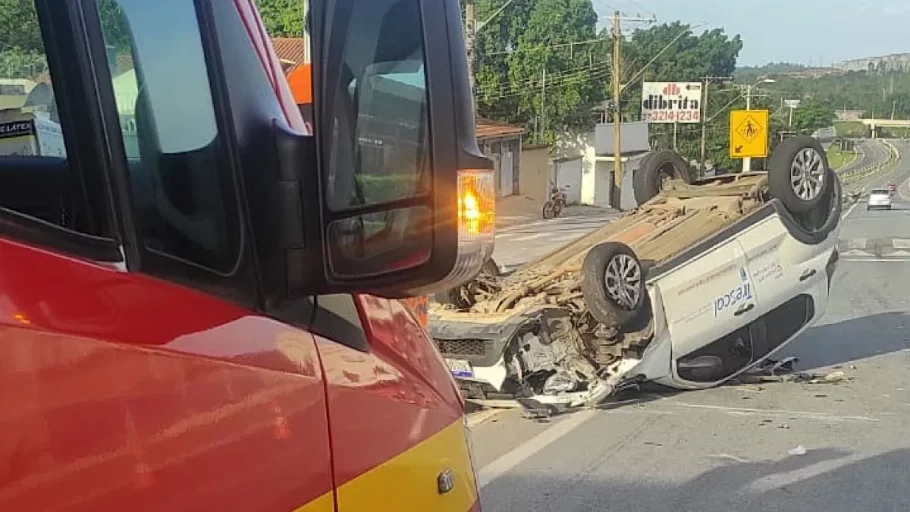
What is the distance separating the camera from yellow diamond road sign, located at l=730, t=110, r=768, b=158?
33562 millimetres

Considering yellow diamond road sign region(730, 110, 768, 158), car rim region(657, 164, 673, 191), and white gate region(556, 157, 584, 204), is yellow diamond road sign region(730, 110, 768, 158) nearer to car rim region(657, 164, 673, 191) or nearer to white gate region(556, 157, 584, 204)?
white gate region(556, 157, 584, 204)

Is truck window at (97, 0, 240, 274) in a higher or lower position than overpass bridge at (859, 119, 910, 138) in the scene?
higher

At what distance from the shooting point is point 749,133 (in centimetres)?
3381

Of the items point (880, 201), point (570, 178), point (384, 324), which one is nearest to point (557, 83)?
point (570, 178)

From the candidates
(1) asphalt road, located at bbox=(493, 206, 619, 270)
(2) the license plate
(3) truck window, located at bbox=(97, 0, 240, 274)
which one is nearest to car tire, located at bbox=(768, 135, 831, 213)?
(2) the license plate

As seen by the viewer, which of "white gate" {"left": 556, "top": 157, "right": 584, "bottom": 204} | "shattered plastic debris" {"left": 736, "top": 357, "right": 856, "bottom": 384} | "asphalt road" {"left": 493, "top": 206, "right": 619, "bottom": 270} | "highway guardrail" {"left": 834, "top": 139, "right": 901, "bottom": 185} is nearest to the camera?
"shattered plastic debris" {"left": 736, "top": 357, "right": 856, "bottom": 384}

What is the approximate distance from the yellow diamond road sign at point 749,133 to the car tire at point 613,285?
26.8 meters

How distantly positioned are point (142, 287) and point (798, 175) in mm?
7885

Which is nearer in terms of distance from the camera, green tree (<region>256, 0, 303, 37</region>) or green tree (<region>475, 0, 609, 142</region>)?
green tree (<region>256, 0, 303, 37</region>)

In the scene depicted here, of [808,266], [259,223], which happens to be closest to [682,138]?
[808,266]

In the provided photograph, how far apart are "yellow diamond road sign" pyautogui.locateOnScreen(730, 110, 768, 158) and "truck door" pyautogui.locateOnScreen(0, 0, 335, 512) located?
33.0 metres

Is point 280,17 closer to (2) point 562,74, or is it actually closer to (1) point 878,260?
(1) point 878,260

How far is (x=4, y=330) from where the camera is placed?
1288 mm

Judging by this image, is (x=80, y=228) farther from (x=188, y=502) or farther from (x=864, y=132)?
(x=864, y=132)
